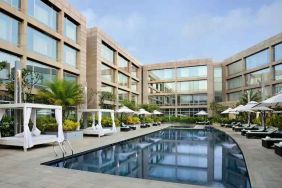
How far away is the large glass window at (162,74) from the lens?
58062mm

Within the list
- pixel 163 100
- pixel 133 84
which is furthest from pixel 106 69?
pixel 163 100

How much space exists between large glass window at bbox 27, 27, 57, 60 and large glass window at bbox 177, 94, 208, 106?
35214 mm

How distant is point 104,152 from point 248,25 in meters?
31.8

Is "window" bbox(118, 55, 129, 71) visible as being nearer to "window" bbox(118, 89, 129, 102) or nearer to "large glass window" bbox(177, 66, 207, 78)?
"window" bbox(118, 89, 129, 102)

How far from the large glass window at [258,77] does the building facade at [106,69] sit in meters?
21.3

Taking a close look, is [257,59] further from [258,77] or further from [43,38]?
[43,38]

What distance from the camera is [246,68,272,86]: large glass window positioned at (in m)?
43.6

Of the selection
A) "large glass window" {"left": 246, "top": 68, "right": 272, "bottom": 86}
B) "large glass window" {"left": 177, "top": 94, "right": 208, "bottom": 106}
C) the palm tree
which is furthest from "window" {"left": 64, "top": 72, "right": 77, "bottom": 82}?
"large glass window" {"left": 177, "top": 94, "right": 208, "bottom": 106}

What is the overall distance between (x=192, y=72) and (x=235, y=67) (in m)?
8.49

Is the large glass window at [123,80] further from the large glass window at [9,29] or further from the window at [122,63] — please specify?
the large glass window at [9,29]

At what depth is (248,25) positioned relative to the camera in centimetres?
3741

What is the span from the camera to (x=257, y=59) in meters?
46.2

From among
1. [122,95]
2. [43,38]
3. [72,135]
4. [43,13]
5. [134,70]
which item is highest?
[43,13]

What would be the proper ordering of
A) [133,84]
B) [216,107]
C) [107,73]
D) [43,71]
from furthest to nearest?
[133,84] < [216,107] < [107,73] < [43,71]
